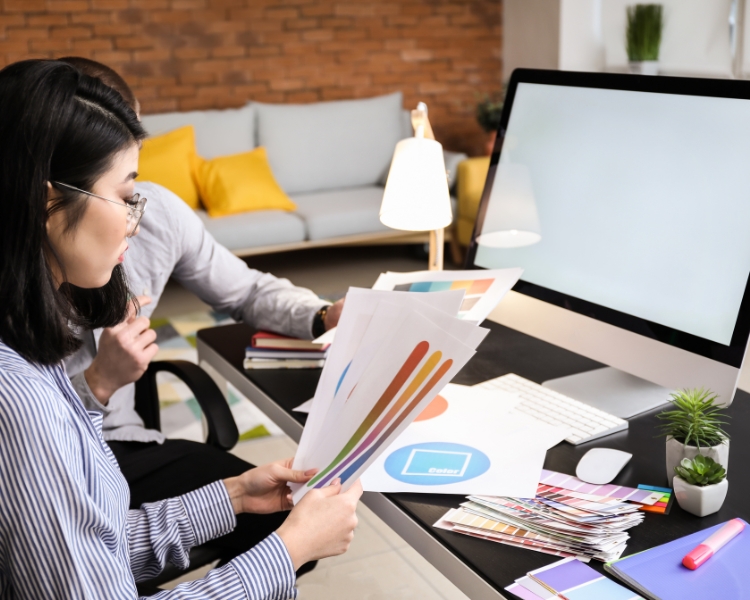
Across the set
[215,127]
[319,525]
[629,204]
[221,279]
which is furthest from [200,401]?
[215,127]

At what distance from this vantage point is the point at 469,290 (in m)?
1.49

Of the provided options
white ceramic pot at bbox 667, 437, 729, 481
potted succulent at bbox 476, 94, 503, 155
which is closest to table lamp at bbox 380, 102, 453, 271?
white ceramic pot at bbox 667, 437, 729, 481

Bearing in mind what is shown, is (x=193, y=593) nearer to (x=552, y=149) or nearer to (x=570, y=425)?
(x=570, y=425)

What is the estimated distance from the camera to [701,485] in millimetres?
1002

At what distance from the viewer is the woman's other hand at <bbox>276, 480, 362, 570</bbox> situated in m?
0.99

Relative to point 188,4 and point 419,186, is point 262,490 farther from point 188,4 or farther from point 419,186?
point 188,4

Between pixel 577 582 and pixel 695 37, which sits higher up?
pixel 695 37

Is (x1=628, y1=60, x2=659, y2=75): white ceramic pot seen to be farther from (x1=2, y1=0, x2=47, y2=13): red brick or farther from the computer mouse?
the computer mouse

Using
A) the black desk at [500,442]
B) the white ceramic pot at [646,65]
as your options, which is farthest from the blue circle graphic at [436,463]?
the white ceramic pot at [646,65]

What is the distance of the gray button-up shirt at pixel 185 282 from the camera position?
1.66 meters

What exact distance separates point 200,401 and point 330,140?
12.8ft

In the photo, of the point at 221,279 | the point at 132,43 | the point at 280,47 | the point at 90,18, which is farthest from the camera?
the point at 280,47

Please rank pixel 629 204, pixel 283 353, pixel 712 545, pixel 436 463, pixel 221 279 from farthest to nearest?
1. pixel 221 279
2. pixel 283 353
3. pixel 629 204
4. pixel 436 463
5. pixel 712 545

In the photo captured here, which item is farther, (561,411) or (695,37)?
(695,37)
